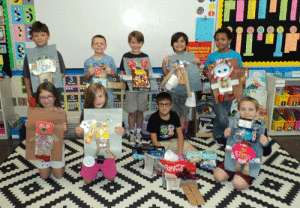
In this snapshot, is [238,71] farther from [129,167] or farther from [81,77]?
[81,77]

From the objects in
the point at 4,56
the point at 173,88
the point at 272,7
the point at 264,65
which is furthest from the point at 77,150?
the point at 272,7

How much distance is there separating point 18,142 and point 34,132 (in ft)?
3.90

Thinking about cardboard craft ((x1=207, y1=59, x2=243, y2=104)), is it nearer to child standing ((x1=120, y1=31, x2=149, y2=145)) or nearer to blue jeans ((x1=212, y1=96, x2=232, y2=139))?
blue jeans ((x1=212, y1=96, x2=232, y2=139))

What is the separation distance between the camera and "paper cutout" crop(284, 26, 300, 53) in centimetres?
347

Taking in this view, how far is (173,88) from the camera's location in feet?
9.36

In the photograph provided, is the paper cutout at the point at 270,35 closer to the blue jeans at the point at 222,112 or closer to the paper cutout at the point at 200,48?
the paper cutout at the point at 200,48

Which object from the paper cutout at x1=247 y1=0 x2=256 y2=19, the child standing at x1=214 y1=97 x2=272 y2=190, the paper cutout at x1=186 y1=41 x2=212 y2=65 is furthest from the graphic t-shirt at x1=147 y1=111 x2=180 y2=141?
the paper cutout at x1=247 y1=0 x2=256 y2=19

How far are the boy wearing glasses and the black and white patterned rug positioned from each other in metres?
0.33

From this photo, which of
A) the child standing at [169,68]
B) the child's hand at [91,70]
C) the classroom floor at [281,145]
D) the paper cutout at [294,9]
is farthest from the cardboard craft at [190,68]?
the paper cutout at [294,9]

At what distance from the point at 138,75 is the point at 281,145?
2021mm

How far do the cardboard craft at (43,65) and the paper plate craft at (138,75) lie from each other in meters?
0.74

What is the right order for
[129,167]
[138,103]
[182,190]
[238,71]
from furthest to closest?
[138,103] < [238,71] < [129,167] < [182,190]

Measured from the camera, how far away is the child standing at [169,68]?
2.79 metres

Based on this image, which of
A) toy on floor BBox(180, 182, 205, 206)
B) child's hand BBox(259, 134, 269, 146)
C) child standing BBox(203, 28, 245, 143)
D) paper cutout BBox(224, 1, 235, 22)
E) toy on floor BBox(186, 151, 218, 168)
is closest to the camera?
toy on floor BBox(180, 182, 205, 206)
